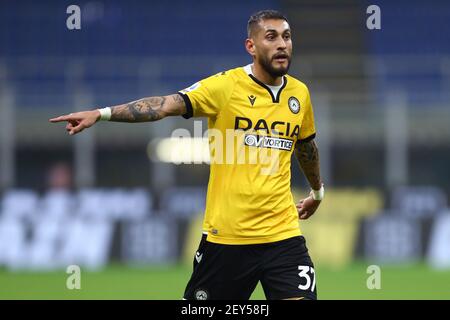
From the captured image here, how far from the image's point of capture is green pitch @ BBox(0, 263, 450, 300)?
11.4 m

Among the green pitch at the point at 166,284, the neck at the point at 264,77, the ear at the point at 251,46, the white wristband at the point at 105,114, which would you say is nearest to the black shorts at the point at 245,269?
the neck at the point at 264,77

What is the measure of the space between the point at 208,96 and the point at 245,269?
1.15m

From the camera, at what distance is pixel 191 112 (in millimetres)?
6453

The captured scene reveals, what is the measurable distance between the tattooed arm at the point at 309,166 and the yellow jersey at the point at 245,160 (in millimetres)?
484

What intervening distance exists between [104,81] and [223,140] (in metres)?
14.5

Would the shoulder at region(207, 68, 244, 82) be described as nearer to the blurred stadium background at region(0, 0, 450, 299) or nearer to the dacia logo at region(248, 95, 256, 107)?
the dacia logo at region(248, 95, 256, 107)

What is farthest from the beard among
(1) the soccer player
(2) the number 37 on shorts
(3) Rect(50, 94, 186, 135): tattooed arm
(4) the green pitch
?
(4) the green pitch

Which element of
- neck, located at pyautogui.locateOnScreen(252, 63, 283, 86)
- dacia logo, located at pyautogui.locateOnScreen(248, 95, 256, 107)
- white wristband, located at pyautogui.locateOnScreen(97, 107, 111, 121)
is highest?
neck, located at pyautogui.locateOnScreen(252, 63, 283, 86)

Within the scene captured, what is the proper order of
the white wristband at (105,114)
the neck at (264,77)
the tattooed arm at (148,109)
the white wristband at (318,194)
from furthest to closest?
the white wristband at (318,194), the neck at (264,77), the tattooed arm at (148,109), the white wristband at (105,114)

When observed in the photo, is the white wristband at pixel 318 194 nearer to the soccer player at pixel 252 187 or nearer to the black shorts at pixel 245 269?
the soccer player at pixel 252 187

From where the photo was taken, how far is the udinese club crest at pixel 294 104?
22.2ft

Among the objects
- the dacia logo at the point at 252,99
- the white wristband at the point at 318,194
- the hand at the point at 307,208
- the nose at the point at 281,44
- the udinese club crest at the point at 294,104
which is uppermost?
the nose at the point at 281,44

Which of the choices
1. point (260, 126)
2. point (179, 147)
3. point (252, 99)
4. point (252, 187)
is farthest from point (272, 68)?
point (179, 147)

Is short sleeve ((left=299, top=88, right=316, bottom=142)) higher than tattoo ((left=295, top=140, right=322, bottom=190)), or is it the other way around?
short sleeve ((left=299, top=88, right=316, bottom=142))
